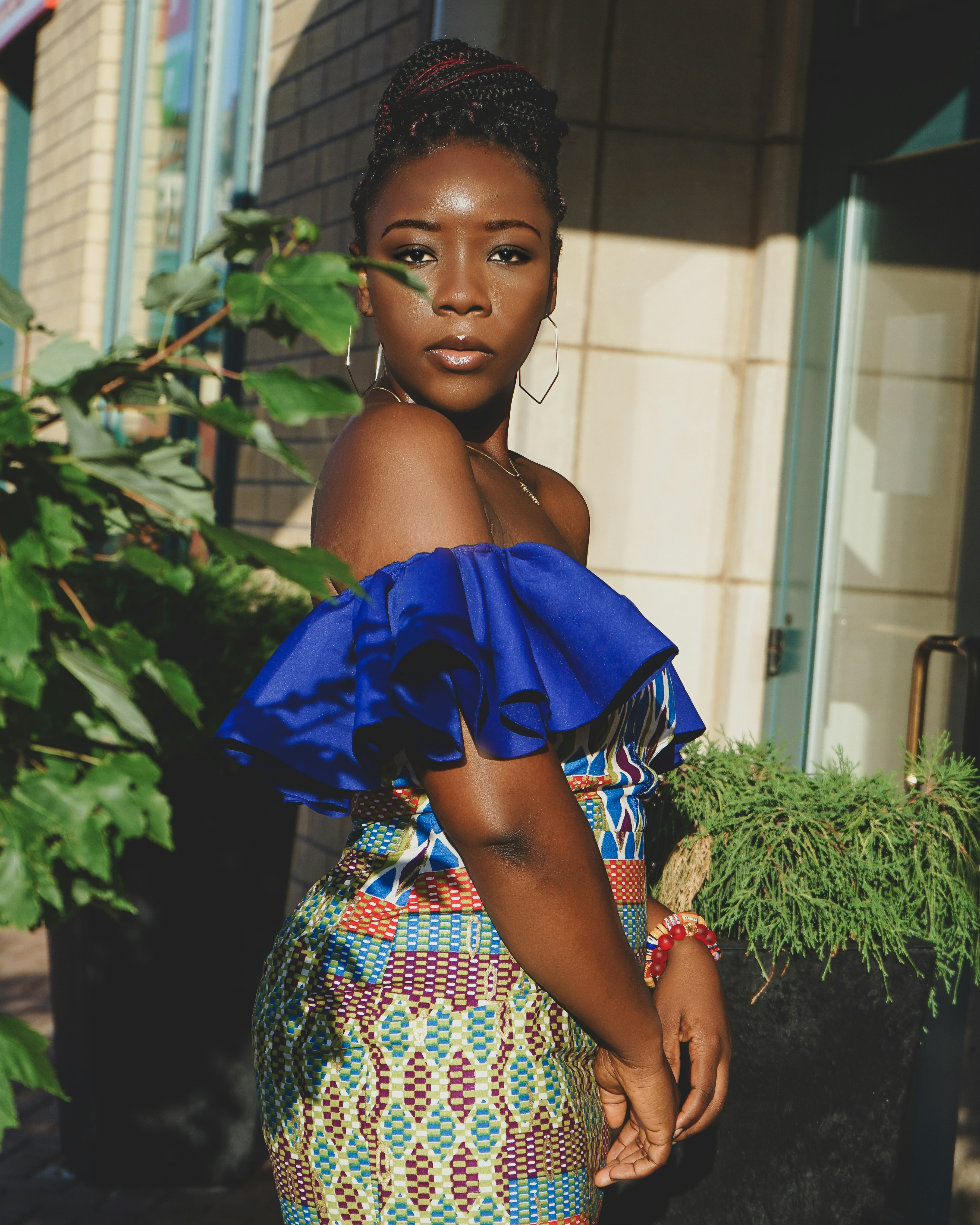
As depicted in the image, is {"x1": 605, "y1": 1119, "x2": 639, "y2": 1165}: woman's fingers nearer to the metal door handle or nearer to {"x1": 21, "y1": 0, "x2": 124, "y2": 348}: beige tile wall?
the metal door handle

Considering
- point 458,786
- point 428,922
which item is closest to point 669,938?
point 428,922

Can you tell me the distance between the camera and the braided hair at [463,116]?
154cm

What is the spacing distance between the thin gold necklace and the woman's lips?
Answer: 10 centimetres

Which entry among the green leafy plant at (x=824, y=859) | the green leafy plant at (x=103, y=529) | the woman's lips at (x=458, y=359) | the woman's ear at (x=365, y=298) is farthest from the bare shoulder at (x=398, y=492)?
the green leafy plant at (x=824, y=859)

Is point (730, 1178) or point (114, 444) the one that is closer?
point (114, 444)

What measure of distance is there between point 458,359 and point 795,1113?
140 cm

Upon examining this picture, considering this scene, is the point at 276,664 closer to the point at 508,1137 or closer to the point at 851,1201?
the point at 508,1137

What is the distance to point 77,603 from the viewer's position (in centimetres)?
74

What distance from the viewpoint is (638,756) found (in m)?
1.56

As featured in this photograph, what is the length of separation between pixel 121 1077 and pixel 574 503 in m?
2.40

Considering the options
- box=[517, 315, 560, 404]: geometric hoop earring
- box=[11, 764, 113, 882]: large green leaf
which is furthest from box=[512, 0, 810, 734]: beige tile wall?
box=[11, 764, 113, 882]: large green leaf

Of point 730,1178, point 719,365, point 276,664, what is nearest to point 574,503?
point 276,664

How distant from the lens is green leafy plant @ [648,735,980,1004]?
213 cm

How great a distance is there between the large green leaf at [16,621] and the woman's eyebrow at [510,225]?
974 millimetres
